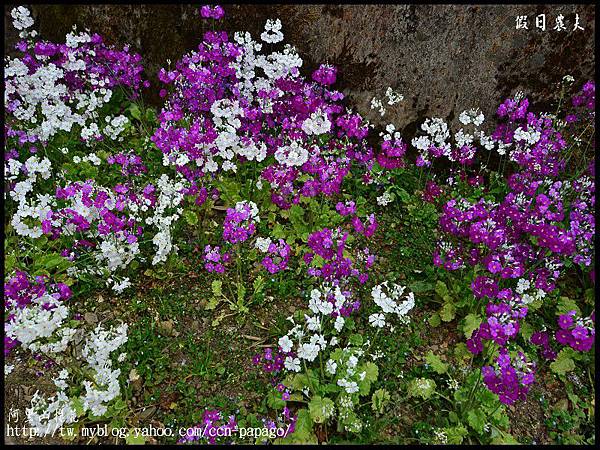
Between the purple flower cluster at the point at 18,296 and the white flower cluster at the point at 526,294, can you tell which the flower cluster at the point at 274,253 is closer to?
the purple flower cluster at the point at 18,296

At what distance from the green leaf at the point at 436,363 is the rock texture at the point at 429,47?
205 centimetres

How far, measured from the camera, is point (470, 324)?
3.21m

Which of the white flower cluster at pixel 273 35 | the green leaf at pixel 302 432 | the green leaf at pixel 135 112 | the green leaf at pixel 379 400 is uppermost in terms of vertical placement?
the green leaf at pixel 135 112

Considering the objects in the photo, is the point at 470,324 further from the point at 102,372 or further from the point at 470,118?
the point at 102,372

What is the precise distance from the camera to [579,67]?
380 centimetres

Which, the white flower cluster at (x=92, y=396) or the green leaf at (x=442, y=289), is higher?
the green leaf at (x=442, y=289)

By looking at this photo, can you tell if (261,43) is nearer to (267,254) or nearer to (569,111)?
(267,254)

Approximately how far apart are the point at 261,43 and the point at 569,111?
2682mm

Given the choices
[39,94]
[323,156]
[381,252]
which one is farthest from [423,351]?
[39,94]

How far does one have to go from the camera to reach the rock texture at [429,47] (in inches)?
144

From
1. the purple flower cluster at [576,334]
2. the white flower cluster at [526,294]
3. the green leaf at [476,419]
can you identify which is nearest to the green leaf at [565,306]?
the white flower cluster at [526,294]

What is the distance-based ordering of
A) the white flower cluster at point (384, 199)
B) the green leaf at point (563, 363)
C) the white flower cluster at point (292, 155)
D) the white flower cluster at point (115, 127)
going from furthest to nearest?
the white flower cluster at point (115, 127) < the white flower cluster at point (384, 199) < the white flower cluster at point (292, 155) < the green leaf at point (563, 363)

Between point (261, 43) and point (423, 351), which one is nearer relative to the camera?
point (423, 351)

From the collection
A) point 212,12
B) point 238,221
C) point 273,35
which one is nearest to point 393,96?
point 273,35
